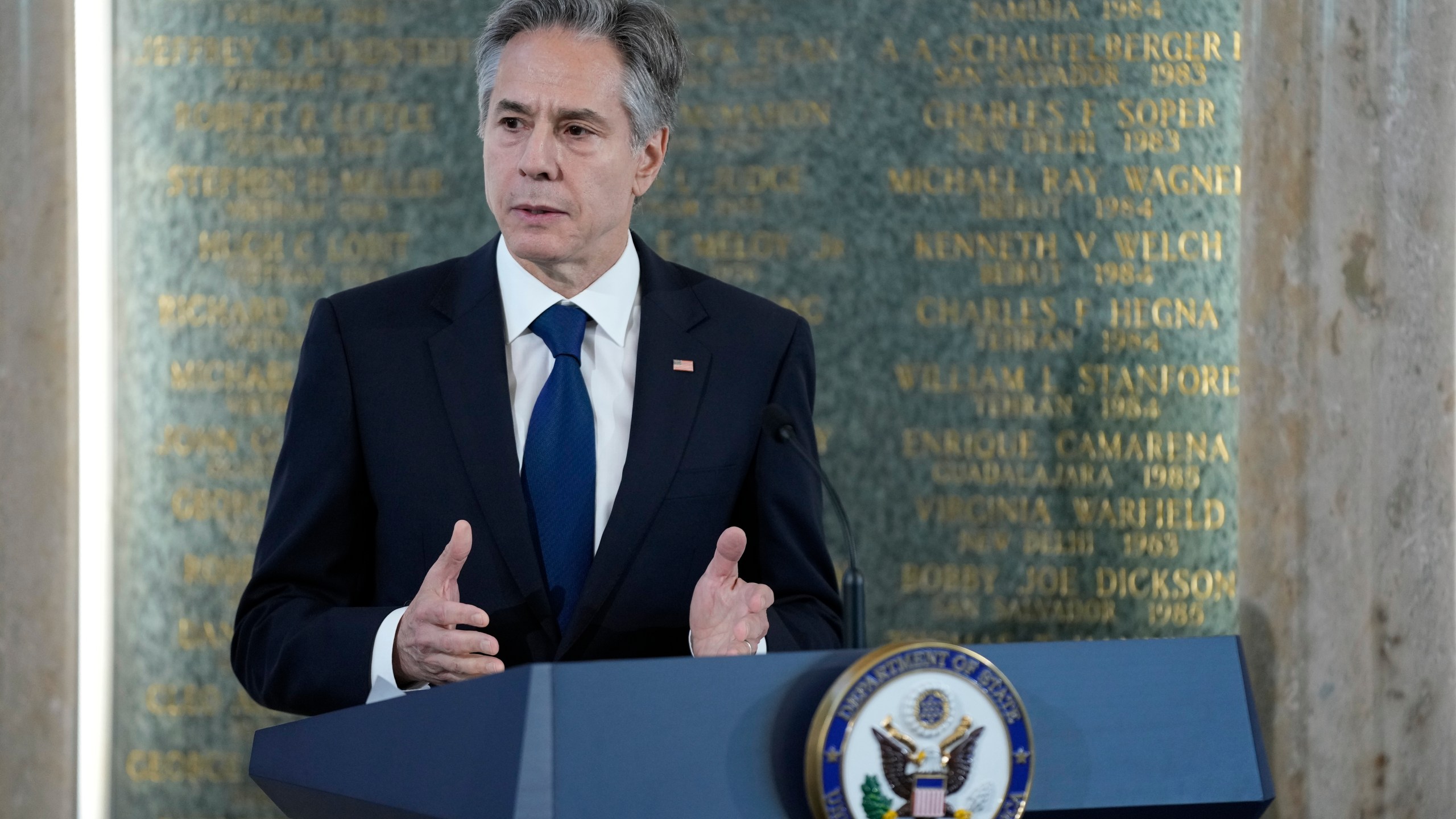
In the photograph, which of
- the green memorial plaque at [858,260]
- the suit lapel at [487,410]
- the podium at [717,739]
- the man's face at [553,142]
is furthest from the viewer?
the green memorial plaque at [858,260]

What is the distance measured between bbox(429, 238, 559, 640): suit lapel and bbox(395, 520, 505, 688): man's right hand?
0.29m

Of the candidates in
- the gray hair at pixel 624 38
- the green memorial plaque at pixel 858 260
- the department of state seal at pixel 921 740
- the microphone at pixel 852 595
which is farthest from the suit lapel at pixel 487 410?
the green memorial plaque at pixel 858 260

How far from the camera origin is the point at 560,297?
1.81m

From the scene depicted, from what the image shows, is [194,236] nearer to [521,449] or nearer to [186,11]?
[186,11]

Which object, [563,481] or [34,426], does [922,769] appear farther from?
[34,426]

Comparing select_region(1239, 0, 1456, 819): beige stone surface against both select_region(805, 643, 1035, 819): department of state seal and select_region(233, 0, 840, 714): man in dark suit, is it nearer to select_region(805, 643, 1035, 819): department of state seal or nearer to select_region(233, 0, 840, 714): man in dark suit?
select_region(233, 0, 840, 714): man in dark suit

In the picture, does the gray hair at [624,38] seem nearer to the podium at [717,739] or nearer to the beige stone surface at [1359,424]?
the podium at [717,739]

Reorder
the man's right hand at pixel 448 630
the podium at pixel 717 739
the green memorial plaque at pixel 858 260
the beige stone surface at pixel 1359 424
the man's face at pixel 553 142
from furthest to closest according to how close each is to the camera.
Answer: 1. the green memorial plaque at pixel 858 260
2. the beige stone surface at pixel 1359 424
3. the man's face at pixel 553 142
4. the man's right hand at pixel 448 630
5. the podium at pixel 717 739

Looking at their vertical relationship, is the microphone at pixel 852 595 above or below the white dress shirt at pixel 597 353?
below

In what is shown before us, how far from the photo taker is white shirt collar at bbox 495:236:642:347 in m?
1.79

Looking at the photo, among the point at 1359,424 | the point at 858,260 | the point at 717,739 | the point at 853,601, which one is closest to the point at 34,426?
the point at 858,260

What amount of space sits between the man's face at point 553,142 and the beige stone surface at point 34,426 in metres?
1.44

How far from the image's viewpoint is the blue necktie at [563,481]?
1.67m

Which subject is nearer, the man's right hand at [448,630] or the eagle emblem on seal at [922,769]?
the eagle emblem on seal at [922,769]
